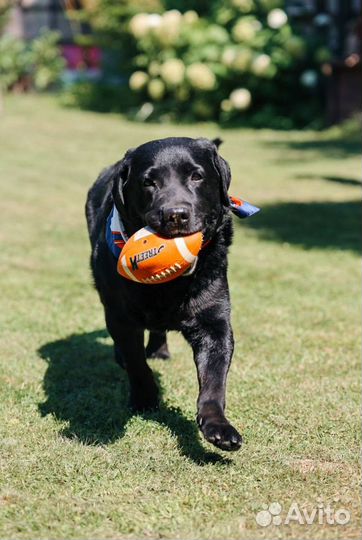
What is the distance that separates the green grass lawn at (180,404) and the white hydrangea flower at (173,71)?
9867mm

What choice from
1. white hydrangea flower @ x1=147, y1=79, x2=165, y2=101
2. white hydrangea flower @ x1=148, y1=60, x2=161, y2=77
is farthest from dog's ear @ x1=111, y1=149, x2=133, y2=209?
white hydrangea flower @ x1=148, y1=60, x2=161, y2=77

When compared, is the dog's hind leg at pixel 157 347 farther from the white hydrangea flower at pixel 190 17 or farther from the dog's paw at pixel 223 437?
the white hydrangea flower at pixel 190 17

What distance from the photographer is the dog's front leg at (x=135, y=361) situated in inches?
157

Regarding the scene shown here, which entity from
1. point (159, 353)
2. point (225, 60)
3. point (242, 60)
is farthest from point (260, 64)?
point (159, 353)

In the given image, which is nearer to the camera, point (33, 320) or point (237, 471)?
point (237, 471)

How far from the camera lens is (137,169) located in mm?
3809

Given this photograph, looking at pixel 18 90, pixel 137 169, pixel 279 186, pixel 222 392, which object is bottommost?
pixel 18 90

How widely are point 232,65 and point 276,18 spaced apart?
4.88 ft

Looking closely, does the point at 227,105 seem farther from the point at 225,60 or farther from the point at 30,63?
the point at 30,63

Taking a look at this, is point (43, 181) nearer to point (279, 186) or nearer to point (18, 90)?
point (279, 186)

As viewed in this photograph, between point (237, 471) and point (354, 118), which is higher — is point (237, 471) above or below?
above

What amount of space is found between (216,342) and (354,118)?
15.1 meters

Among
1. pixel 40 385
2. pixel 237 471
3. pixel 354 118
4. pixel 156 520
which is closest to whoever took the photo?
pixel 156 520

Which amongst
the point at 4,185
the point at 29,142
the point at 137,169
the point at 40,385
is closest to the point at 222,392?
the point at 137,169
